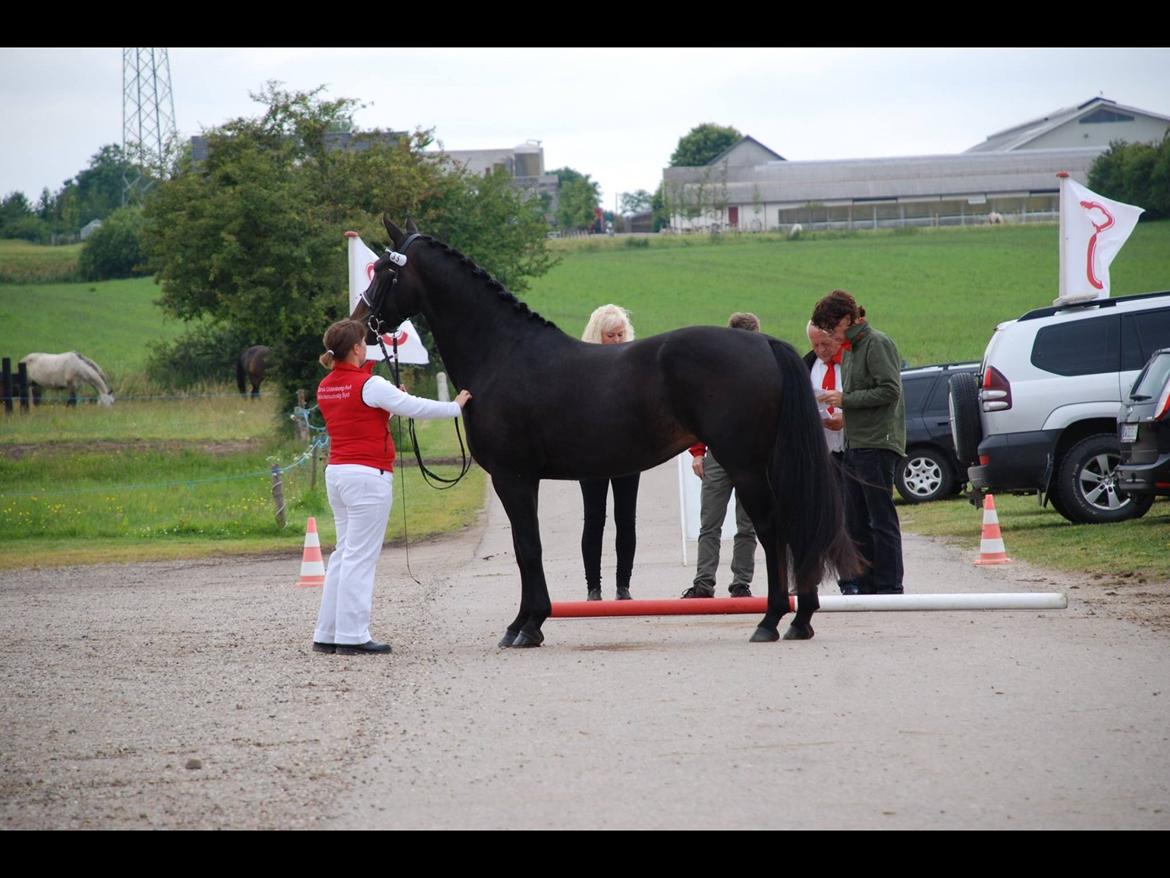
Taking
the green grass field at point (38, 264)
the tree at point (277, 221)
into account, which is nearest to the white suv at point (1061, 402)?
the tree at point (277, 221)

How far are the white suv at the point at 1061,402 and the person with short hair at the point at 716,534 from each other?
16.5 ft

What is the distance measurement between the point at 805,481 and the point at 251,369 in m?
33.3

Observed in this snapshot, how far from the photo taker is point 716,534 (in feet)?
34.9

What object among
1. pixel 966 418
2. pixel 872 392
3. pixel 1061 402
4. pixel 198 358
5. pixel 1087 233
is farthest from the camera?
pixel 198 358

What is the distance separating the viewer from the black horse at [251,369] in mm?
39344

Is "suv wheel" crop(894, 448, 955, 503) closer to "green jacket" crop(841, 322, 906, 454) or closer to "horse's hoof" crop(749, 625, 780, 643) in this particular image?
"green jacket" crop(841, 322, 906, 454)

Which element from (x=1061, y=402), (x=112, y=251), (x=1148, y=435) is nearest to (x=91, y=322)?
(x=112, y=251)

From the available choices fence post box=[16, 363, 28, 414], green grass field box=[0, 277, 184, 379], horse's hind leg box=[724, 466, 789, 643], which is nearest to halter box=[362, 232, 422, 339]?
horse's hind leg box=[724, 466, 789, 643]

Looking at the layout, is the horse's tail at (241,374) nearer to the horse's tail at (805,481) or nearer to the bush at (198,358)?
the bush at (198,358)

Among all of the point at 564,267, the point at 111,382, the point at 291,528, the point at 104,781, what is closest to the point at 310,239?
the point at 291,528

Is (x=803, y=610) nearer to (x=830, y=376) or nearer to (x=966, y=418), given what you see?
(x=830, y=376)

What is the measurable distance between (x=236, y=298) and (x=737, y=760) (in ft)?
80.7

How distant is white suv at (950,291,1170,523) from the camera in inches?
568

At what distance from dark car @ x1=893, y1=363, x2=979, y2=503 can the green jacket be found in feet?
33.1
